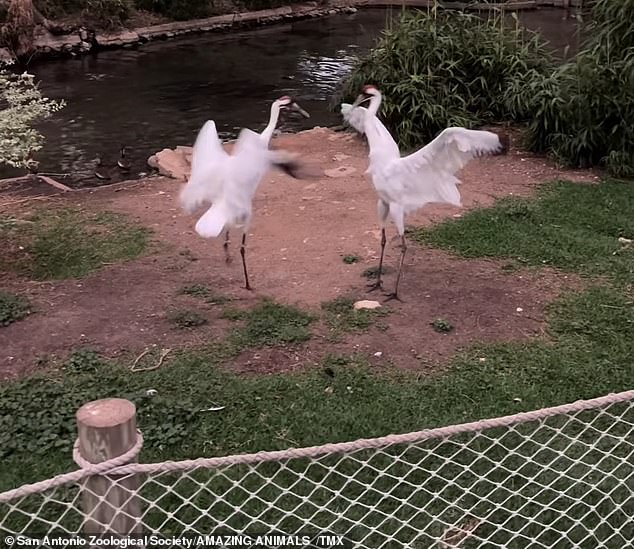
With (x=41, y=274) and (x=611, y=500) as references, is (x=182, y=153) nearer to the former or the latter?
(x=41, y=274)

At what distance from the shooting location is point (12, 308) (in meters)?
4.69

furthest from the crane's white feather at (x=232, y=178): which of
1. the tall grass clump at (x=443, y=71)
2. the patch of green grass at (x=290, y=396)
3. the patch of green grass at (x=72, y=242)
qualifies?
the tall grass clump at (x=443, y=71)

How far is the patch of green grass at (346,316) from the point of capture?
454cm

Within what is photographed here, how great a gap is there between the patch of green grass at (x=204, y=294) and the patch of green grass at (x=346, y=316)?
1.94ft

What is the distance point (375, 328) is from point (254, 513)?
5.65ft

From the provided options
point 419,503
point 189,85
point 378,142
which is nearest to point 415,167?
point 378,142

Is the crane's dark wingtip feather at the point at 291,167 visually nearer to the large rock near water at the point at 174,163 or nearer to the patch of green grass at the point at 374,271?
the patch of green grass at the point at 374,271

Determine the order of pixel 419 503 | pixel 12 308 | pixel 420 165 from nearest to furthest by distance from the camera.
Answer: pixel 419 503
pixel 12 308
pixel 420 165

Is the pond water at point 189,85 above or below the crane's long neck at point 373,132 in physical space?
A: below

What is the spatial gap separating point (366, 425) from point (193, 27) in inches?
606

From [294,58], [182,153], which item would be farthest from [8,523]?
[294,58]

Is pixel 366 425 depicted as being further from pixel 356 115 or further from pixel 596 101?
pixel 596 101

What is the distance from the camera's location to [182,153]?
8555 millimetres

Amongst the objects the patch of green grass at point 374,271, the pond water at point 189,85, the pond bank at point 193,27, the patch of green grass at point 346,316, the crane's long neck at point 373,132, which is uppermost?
the crane's long neck at point 373,132
